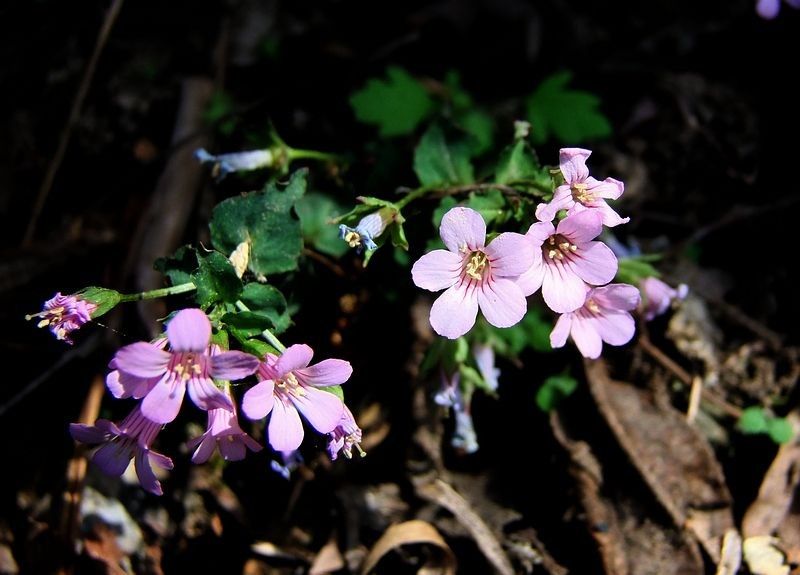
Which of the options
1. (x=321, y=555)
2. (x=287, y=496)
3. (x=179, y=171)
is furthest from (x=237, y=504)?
(x=179, y=171)

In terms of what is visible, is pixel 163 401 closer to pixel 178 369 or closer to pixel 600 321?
pixel 178 369

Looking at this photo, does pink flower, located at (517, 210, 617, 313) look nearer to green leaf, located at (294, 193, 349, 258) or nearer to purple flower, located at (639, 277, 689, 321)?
purple flower, located at (639, 277, 689, 321)

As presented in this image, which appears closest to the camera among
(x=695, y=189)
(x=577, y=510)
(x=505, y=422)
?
(x=577, y=510)

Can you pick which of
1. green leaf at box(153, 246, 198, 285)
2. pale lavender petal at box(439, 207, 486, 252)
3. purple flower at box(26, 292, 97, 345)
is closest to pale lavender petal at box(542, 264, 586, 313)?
pale lavender petal at box(439, 207, 486, 252)

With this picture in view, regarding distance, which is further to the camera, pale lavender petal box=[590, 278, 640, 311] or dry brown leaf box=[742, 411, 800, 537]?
dry brown leaf box=[742, 411, 800, 537]

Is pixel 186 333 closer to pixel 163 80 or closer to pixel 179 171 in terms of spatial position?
pixel 179 171

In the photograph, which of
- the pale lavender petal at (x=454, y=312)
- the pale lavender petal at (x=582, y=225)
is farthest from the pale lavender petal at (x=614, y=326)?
the pale lavender petal at (x=454, y=312)

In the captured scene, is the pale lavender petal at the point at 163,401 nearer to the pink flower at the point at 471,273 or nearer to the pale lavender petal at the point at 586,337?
the pink flower at the point at 471,273
